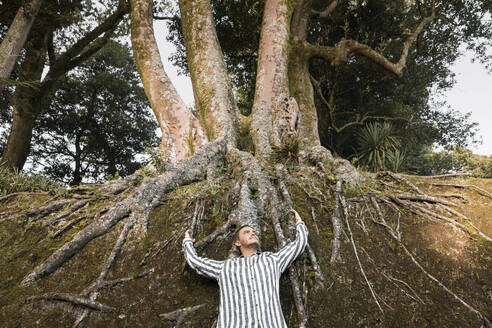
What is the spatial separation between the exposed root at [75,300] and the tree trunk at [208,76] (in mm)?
3190

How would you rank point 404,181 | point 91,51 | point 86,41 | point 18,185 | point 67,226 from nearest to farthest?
point 67,226 → point 404,181 → point 18,185 → point 86,41 → point 91,51

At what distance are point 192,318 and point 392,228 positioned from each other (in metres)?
2.18

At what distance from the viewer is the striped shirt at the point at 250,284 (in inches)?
63.9

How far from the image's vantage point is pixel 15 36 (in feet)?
16.6

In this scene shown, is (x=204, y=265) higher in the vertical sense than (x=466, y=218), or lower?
lower

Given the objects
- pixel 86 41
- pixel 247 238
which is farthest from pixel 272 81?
pixel 86 41

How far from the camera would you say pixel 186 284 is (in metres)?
1.96

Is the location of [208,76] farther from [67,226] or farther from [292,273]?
[292,273]

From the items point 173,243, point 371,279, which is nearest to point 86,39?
point 173,243

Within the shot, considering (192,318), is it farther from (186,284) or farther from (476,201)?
(476,201)

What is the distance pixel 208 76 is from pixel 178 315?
4615mm

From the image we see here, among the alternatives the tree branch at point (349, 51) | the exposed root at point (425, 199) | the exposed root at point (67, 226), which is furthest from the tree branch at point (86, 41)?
the exposed root at point (425, 199)

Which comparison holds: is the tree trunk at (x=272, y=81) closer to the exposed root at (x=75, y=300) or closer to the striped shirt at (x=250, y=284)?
the striped shirt at (x=250, y=284)

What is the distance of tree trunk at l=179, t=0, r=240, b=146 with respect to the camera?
4.78m
